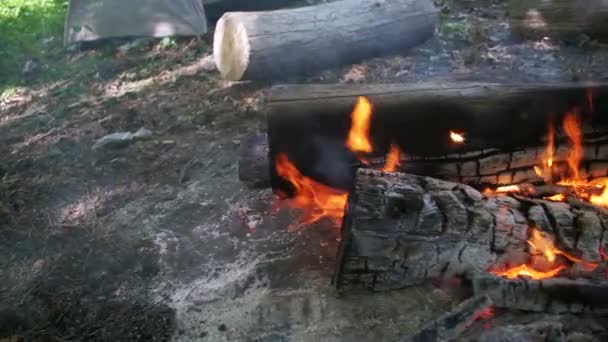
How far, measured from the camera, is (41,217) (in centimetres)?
422

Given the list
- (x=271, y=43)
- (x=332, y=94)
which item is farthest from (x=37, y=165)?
(x=332, y=94)

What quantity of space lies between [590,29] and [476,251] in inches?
174

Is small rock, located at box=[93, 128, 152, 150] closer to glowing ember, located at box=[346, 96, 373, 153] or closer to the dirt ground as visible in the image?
the dirt ground

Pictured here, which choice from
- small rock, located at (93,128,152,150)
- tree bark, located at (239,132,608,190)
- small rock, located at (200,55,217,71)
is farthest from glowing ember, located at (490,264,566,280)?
small rock, located at (200,55,217,71)

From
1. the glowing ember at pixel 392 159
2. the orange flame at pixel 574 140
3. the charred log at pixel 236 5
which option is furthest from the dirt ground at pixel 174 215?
the charred log at pixel 236 5

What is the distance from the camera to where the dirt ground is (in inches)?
118

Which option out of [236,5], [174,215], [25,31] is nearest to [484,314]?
[174,215]

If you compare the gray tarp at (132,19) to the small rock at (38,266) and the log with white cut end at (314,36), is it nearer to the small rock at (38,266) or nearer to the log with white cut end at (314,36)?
Result: the log with white cut end at (314,36)

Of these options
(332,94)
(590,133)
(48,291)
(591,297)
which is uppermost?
(332,94)

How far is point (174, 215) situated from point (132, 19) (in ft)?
14.6

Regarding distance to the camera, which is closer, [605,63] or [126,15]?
[605,63]

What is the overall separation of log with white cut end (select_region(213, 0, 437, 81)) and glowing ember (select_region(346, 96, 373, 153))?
9.16ft

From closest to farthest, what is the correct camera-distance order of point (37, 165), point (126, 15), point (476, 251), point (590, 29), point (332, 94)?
point (476, 251) → point (332, 94) → point (37, 165) → point (590, 29) → point (126, 15)

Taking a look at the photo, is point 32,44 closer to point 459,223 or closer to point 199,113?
point 199,113
